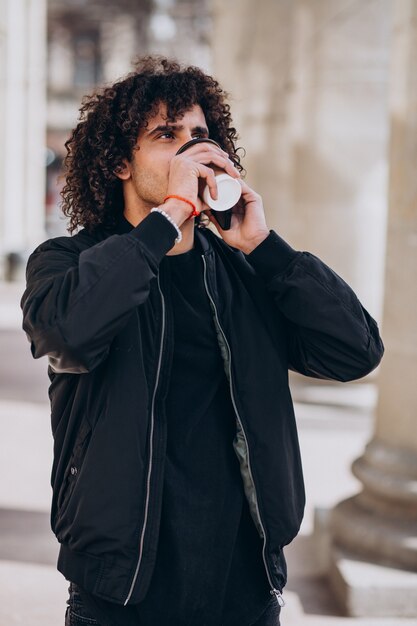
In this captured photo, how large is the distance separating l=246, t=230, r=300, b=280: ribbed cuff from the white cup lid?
0.57ft

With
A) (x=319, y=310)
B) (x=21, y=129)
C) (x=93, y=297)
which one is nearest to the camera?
(x=93, y=297)

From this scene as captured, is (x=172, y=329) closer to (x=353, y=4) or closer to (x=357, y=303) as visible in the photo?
(x=357, y=303)

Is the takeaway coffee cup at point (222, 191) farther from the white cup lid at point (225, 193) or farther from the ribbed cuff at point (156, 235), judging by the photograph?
the ribbed cuff at point (156, 235)

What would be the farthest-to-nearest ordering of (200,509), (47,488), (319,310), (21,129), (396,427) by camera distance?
(21,129), (47,488), (396,427), (319,310), (200,509)

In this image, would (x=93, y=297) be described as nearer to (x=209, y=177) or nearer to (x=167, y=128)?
(x=209, y=177)

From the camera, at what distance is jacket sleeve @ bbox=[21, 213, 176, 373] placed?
211cm

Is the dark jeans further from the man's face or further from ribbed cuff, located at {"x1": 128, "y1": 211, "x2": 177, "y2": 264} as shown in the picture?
the man's face

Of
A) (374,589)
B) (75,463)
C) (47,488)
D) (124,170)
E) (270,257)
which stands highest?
(124,170)

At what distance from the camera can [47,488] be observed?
6379mm

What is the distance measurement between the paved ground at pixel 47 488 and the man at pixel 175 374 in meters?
2.23

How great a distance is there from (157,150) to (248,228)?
13.0 inches

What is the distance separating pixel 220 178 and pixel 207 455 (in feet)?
2.28

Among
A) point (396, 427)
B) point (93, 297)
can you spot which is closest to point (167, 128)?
point (93, 297)

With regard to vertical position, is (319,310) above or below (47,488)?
above
